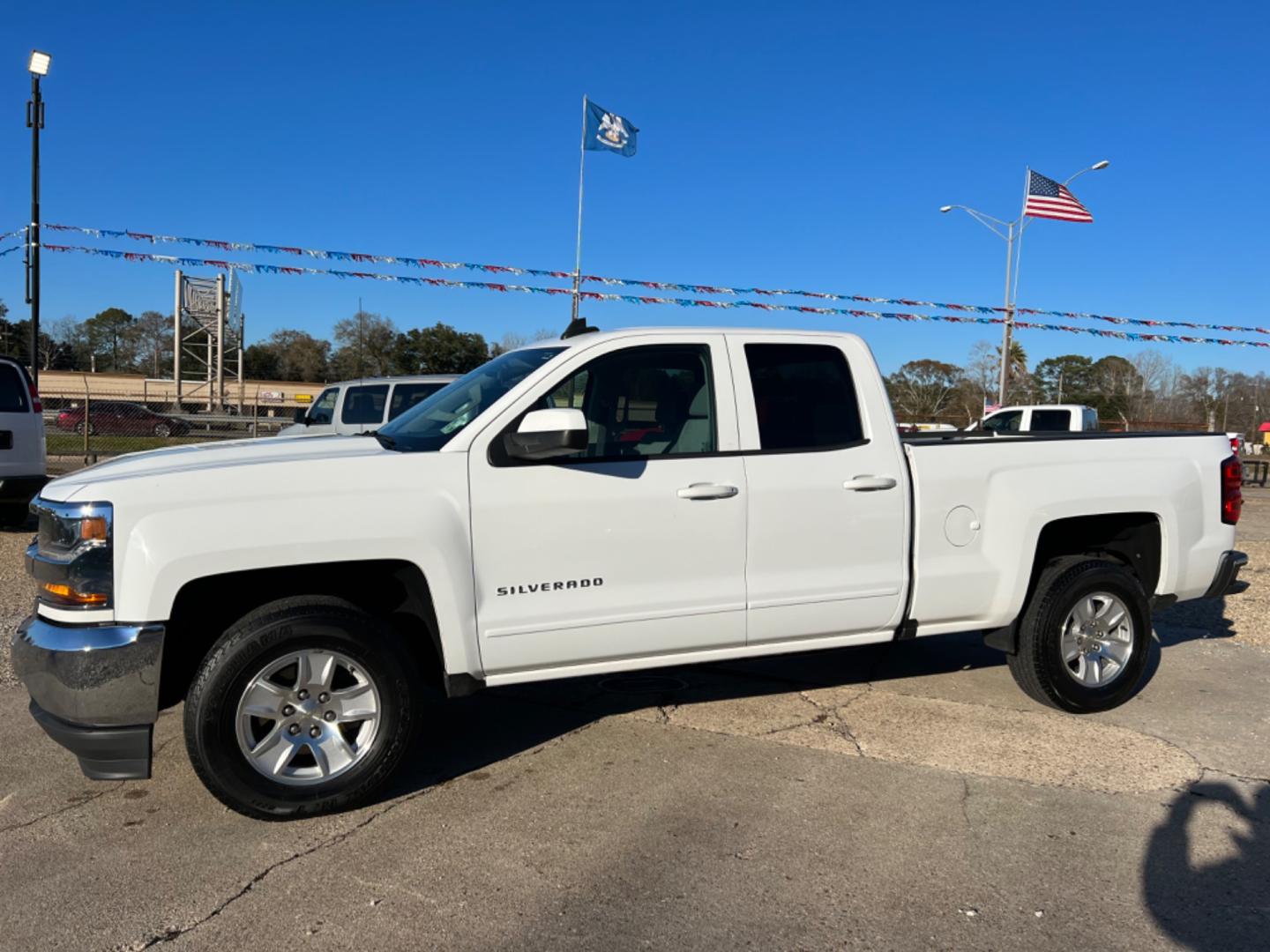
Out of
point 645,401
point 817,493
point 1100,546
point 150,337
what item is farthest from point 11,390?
point 150,337

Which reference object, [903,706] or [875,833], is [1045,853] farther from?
[903,706]

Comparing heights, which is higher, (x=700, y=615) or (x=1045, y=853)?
(x=700, y=615)

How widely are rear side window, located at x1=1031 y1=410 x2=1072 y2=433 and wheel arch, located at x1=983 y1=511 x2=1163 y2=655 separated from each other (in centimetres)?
1489

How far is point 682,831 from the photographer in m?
3.53

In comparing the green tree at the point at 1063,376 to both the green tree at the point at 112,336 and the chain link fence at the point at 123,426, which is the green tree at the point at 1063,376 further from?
the green tree at the point at 112,336

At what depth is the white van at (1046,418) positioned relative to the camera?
18.7 m

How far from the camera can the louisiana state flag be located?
23234 millimetres

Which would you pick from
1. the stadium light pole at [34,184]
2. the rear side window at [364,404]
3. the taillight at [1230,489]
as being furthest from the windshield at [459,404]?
the stadium light pole at [34,184]

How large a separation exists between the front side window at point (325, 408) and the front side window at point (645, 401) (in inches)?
381

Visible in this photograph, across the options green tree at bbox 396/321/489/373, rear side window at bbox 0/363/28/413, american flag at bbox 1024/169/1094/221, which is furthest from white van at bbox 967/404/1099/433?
green tree at bbox 396/321/489/373

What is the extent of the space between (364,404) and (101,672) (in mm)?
9966

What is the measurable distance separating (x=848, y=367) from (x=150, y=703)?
333cm

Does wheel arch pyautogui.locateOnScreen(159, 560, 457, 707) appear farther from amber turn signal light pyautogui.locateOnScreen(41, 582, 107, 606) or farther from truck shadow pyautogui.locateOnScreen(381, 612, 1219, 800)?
truck shadow pyautogui.locateOnScreen(381, 612, 1219, 800)

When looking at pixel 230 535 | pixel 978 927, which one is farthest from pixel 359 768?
pixel 978 927
